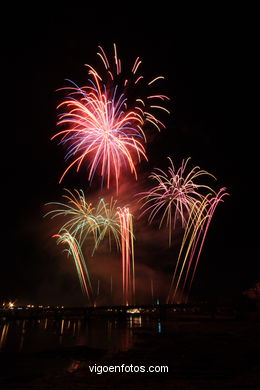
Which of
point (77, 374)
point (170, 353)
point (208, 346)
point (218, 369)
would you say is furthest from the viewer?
point (208, 346)

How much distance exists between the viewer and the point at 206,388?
12.1m

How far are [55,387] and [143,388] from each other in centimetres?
390

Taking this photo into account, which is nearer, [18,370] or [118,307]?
[18,370]

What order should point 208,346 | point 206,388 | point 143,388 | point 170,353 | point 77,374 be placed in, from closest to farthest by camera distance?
point 206,388 → point 143,388 → point 77,374 → point 170,353 → point 208,346

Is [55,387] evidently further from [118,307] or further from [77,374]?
[118,307]

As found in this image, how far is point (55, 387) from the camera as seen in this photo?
1383 cm

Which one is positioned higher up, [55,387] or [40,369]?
[40,369]

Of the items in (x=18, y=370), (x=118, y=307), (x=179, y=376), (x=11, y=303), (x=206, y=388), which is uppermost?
(x=11, y=303)

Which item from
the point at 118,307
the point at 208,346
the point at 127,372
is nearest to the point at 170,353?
the point at 208,346

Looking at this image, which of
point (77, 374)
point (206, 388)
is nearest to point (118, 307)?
point (77, 374)

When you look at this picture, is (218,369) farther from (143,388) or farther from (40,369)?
(40,369)

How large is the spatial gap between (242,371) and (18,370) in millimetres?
12797

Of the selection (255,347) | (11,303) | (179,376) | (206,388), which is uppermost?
(11,303)

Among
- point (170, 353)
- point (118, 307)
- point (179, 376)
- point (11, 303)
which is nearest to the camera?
point (179, 376)
